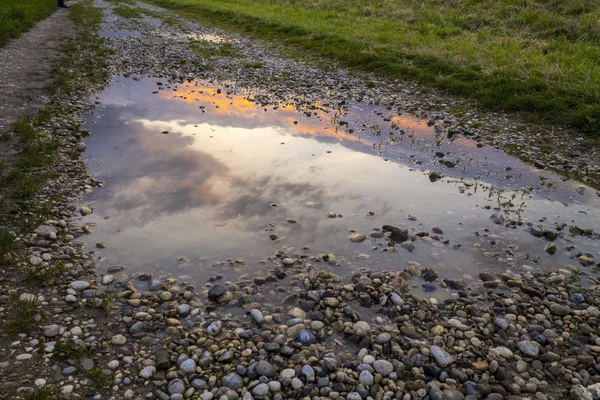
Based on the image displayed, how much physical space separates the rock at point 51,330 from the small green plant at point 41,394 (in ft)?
2.91

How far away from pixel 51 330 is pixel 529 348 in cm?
602

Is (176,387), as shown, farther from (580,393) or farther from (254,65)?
(254,65)

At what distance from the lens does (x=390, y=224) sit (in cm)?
812

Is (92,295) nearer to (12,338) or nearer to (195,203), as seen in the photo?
(12,338)

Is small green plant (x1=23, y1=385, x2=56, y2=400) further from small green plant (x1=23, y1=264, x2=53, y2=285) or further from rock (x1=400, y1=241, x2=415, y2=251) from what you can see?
rock (x1=400, y1=241, x2=415, y2=251)

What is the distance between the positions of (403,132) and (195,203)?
7.33 metres

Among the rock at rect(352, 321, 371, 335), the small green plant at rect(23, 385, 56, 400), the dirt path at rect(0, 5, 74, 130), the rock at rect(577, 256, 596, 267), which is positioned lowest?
the dirt path at rect(0, 5, 74, 130)

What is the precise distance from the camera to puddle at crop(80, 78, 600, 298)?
7109mm

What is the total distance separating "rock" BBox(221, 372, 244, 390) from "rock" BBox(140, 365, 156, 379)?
0.82 metres

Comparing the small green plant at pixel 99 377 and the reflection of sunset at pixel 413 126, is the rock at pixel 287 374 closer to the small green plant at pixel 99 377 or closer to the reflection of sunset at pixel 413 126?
the small green plant at pixel 99 377

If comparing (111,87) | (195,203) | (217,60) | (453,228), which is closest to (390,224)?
(453,228)

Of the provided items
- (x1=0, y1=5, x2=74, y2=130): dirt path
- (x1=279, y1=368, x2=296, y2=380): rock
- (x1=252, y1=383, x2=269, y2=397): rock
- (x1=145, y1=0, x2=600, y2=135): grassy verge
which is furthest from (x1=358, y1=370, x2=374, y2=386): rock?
(x1=145, y1=0, x2=600, y2=135): grassy verge

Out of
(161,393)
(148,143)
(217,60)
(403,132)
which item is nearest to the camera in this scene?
(161,393)

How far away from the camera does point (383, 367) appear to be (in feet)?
16.0
